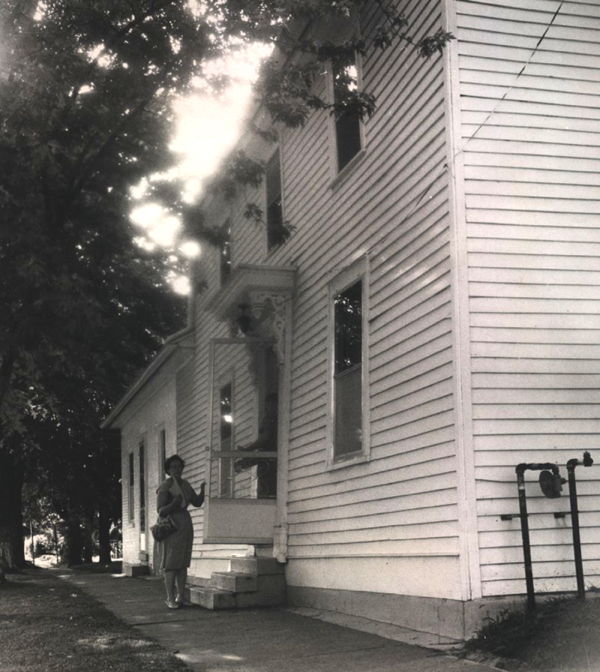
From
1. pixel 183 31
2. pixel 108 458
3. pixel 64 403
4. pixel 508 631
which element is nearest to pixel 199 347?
pixel 183 31

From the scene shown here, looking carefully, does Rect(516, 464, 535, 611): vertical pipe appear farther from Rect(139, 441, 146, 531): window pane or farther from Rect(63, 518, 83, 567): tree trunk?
Rect(63, 518, 83, 567): tree trunk

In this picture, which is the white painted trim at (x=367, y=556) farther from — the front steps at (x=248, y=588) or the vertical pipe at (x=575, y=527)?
the vertical pipe at (x=575, y=527)

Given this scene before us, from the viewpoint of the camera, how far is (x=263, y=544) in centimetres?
1150

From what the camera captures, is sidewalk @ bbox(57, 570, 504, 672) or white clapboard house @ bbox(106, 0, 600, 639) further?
white clapboard house @ bbox(106, 0, 600, 639)

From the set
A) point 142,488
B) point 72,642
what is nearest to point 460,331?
point 72,642

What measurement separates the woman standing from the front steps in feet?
1.02

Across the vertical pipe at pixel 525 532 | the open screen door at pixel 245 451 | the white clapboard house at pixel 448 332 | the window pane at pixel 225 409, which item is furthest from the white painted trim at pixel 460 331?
the window pane at pixel 225 409

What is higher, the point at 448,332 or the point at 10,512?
the point at 448,332

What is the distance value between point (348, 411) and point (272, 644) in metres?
2.94

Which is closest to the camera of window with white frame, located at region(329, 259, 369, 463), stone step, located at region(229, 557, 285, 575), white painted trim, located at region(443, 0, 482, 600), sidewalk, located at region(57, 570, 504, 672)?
sidewalk, located at region(57, 570, 504, 672)

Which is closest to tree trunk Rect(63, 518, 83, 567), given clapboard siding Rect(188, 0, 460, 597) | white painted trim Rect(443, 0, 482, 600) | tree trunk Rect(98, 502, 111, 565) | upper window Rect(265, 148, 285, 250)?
tree trunk Rect(98, 502, 111, 565)

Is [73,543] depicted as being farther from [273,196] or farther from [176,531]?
[176,531]

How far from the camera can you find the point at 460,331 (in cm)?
736

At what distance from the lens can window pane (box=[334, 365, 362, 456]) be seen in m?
9.53
